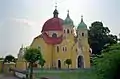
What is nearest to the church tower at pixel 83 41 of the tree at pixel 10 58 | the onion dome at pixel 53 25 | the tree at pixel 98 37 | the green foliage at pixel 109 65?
the onion dome at pixel 53 25

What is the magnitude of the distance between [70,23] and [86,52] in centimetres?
505

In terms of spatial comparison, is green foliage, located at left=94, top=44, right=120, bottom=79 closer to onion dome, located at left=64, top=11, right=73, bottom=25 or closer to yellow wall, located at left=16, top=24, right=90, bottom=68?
yellow wall, located at left=16, top=24, right=90, bottom=68

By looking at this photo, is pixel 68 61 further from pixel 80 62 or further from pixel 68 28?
pixel 68 28

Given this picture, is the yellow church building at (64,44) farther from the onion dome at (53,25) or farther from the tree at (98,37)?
the tree at (98,37)

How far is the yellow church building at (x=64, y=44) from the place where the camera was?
2127 inches

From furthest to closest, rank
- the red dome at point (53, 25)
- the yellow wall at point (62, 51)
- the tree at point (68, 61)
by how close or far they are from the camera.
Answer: the red dome at point (53, 25) → the yellow wall at point (62, 51) → the tree at point (68, 61)

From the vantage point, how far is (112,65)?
2264cm

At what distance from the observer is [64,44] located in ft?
177

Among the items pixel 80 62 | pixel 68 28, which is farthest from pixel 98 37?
pixel 68 28

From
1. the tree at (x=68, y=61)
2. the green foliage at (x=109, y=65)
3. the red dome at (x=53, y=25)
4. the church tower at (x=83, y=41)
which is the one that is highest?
the red dome at (x=53, y=25)

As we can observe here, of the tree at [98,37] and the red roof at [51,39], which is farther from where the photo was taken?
the tree at [98,37]

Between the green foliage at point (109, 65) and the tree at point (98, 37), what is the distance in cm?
3497

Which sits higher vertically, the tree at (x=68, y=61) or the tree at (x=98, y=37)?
the tree at (x=98, y=37)

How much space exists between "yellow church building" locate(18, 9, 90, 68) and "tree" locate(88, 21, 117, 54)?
423 cm
